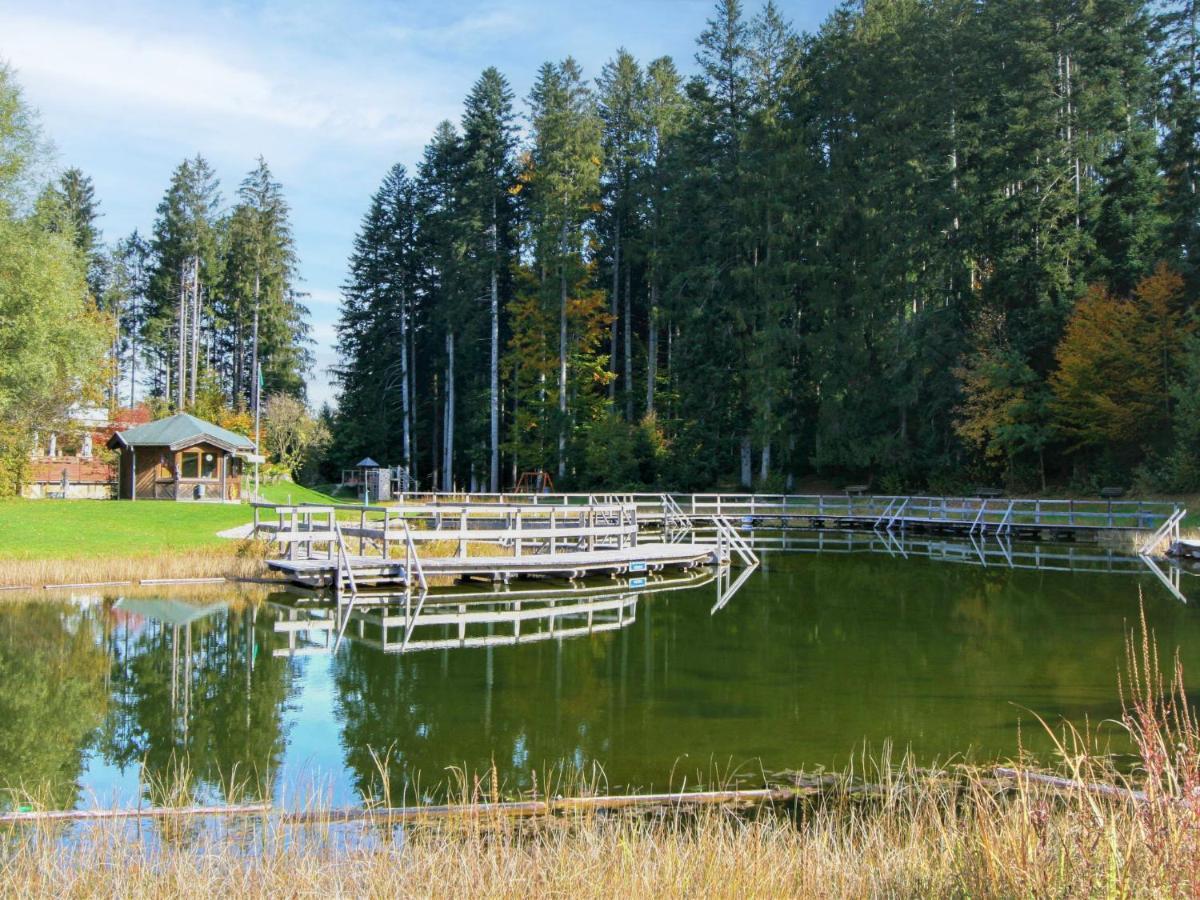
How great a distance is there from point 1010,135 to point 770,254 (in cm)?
1103

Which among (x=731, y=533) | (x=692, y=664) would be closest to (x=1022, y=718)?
(x=692, y=664)

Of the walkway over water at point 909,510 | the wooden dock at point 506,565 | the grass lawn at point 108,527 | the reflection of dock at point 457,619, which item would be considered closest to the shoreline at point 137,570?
the grass lawn at point 108,527

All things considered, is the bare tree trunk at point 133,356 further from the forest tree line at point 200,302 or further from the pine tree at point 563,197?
the pine tree at point 563,197

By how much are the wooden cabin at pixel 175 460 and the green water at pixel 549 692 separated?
19268mm

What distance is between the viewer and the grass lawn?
23.4 m

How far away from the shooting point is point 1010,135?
4041 cm

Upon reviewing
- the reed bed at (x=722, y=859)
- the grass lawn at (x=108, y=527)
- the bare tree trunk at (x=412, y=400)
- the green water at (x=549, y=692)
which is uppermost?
the bare tree trunk at (x=412, y=400)

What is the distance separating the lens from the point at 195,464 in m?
39.0

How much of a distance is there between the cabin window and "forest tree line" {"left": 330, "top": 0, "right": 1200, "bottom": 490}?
49.0 ft

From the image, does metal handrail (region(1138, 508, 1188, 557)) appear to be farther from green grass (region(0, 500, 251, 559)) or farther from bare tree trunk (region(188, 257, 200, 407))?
bare tree trunk (region(188, 257, 200, 407))

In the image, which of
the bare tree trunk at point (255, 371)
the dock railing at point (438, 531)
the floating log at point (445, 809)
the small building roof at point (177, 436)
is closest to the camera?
the floating log at point (445, 809)

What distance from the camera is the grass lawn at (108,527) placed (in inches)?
920

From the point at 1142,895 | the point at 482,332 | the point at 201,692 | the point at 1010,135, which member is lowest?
the point at 201,692

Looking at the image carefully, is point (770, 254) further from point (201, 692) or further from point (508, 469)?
point (201, 692)
